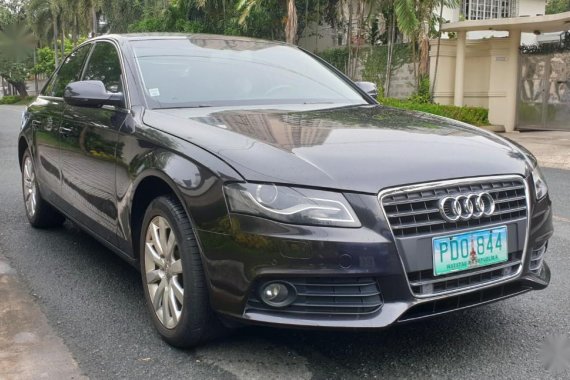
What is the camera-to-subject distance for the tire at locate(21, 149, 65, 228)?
5551mm

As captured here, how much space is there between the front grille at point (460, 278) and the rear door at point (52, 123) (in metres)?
3.04

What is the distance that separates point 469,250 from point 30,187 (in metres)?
4.30

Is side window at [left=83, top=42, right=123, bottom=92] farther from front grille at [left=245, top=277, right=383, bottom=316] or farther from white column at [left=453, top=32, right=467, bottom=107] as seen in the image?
white column at [left=453, top=32, right=467, bottom=107]

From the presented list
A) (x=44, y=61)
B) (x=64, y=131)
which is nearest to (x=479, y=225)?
(x=64, y=131)

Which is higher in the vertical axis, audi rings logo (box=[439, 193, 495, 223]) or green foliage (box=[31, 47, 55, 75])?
green foliage (box=[31, 47, 55, 75])

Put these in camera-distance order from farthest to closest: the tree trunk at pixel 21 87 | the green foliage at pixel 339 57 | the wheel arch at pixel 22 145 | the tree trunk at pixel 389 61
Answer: the tree trunk at pixel 21 87
the green foliage at pixel 339 57
the tree trunk at pixel 389 61
the wheel arch at pixel 22 145

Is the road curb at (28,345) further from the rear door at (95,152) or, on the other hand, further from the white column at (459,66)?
the white column at (459,66)

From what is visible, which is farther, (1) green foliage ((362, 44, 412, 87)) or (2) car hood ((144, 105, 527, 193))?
(1) green foliage ((362, 44, 412, 87))

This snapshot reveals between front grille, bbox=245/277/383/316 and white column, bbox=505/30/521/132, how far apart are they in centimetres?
1542

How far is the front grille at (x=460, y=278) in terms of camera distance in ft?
8.87

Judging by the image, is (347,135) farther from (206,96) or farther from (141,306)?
(141,306)

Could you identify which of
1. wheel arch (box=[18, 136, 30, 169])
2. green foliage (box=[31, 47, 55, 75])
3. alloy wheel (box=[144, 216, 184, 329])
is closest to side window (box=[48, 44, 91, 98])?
wheel arch (box=[18, 136, 30, 169])

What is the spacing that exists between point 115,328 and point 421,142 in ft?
6.22

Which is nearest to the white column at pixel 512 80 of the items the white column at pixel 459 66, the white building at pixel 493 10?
the white column at pixel 459 66
